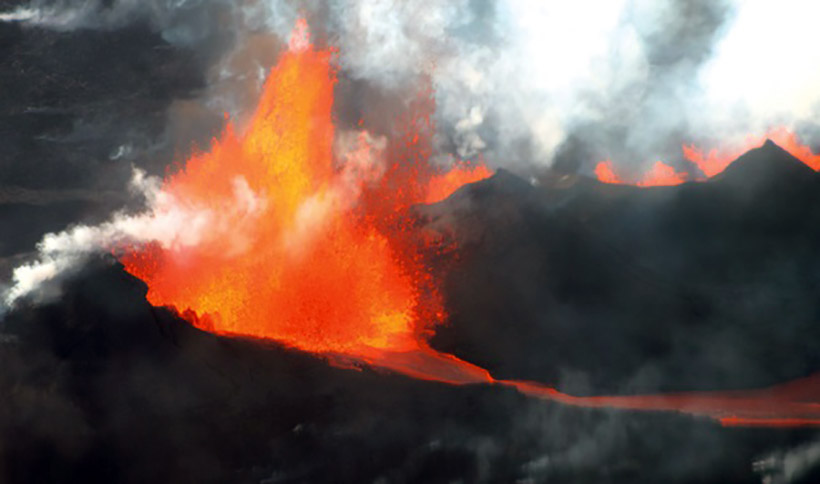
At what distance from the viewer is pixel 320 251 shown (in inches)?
802

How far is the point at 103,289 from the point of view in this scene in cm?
1490

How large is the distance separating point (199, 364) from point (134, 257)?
5.50 metres

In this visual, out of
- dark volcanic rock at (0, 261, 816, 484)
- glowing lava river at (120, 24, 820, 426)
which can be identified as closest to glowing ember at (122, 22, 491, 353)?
glowing lava river at (120, 24, 820, 426)

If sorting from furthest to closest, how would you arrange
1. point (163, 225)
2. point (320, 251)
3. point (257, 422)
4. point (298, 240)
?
1. point (298, 240)
2. point (320, 251)
3. point (163, 225)
4. point (257, 422)

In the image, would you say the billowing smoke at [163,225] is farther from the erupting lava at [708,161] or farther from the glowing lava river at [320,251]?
the erupting lava at [708,161]

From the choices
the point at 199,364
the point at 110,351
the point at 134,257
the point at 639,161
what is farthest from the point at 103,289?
the point at 639,161

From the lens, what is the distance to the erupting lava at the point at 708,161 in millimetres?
20406

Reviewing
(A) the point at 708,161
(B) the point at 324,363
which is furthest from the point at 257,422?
(A) the point at 708,161

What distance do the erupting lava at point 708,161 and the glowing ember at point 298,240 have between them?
3.32 metres

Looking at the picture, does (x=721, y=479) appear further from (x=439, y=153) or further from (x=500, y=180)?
(x=439, y=153)

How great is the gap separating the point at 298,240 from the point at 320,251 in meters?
0.68

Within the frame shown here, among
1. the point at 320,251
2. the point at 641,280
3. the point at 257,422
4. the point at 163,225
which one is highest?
the point at 163,225

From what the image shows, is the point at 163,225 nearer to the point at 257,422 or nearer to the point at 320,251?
the point at 320,251

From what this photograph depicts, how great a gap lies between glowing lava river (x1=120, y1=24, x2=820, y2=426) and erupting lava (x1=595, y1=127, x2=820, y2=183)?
0.91ft
